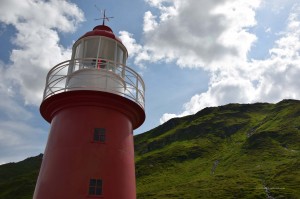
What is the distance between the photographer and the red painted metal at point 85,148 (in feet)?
41.5

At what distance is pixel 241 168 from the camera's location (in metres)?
134

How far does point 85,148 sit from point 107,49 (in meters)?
5.18

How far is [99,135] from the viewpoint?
1359 cm

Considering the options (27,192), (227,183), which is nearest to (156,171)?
(227,183)

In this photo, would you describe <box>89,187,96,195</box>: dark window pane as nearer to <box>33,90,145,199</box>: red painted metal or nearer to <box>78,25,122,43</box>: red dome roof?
<box>33,90,145,199</box>: red painted metal

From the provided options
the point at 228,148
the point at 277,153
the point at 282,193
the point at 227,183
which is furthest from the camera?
the point at 228,148

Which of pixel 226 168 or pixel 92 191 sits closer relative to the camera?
pixel 92 191

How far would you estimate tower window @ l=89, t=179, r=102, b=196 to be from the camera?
1242 cm

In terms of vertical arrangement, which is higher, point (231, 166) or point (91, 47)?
point (231, 166)

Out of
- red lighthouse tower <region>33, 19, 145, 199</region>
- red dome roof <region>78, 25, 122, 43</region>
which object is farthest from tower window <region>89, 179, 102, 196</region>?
red dome roof <region>78, 25, 122, 43</region>

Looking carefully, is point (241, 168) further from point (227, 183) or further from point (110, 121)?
point (110, 121)

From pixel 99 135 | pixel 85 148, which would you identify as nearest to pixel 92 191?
pixel 85 148

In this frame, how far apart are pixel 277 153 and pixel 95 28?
142766mm

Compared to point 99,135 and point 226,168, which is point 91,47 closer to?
point 99,135
